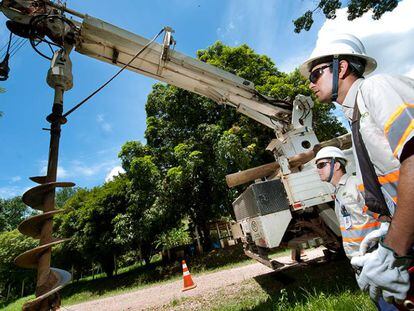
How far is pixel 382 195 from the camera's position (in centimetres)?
127

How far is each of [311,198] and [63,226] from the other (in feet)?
64.7

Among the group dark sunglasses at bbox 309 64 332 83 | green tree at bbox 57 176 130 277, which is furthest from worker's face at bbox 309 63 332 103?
green tree at bbox 57 176 130 277

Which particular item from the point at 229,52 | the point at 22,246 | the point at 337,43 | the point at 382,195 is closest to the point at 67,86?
the point at 337,43

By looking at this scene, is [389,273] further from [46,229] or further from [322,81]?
[46,229]

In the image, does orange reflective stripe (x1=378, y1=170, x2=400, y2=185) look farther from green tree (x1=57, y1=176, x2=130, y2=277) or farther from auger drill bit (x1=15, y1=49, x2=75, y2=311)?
green tree (x1=57, y1=176, x2=130, y2=277)

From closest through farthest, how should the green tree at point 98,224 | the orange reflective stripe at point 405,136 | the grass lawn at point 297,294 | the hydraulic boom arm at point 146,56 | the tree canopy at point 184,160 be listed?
the orange reflective stripe at point 405,136 < the grass lawn at point 297,294 < the hydraulic boom arm at point 146,56 < the tree canopy at point 184,160 < the green tree at point 98,224

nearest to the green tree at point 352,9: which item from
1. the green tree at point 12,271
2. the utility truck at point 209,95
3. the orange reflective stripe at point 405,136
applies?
the utility truck at point 209,95

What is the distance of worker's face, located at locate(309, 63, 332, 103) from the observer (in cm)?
160

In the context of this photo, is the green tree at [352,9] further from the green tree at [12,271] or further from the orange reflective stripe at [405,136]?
the green tree at [12,271]

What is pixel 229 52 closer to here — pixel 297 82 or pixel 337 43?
pixel 297 82

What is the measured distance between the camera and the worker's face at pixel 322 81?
5.26 feet

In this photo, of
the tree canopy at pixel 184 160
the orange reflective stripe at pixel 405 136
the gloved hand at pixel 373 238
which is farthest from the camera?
the tree canopy at pixel 184 160

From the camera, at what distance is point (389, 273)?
110cm

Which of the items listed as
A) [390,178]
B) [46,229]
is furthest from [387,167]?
[46,229]
